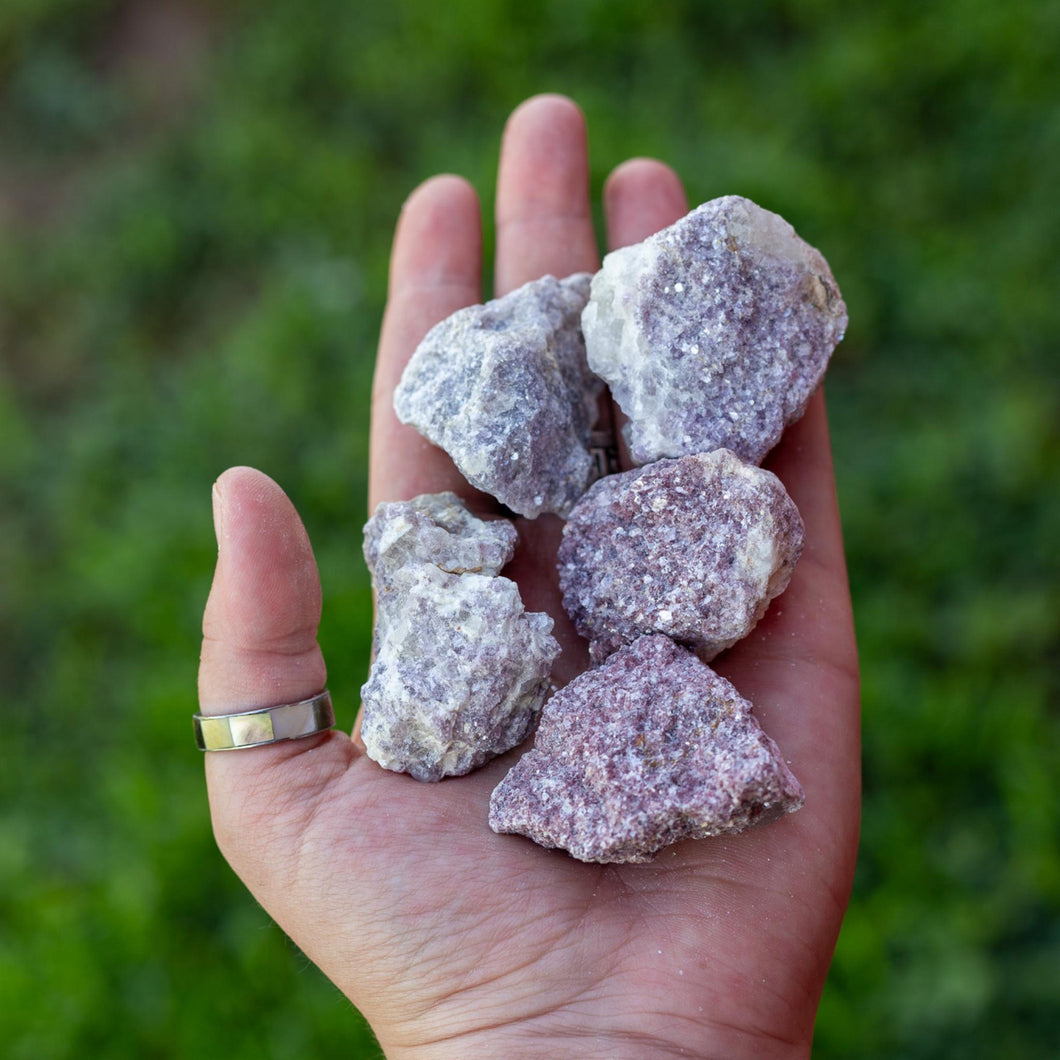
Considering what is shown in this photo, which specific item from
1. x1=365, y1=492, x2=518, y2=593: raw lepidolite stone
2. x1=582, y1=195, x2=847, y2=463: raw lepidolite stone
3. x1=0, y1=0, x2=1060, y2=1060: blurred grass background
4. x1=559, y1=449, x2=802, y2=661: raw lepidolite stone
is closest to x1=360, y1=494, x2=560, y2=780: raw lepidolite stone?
x1=365, y1=492, x2=518, y2=593: raw lepidolite stone

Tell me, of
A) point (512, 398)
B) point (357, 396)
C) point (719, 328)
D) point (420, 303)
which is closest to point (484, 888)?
point (512, 398)

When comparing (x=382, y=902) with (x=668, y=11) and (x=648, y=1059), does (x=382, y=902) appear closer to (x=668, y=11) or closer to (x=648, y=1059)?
(x=648, y=1059)

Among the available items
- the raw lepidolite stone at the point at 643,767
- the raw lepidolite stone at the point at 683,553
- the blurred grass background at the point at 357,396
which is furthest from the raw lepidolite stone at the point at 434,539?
the blurred grass background at the point at 357,396

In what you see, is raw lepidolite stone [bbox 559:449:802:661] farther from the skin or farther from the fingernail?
the fingernail

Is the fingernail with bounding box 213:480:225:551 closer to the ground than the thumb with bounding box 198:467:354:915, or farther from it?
farther from it

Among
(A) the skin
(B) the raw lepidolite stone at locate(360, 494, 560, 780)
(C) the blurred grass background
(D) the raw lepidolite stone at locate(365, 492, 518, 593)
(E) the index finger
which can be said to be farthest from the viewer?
(C) the blurred grass background

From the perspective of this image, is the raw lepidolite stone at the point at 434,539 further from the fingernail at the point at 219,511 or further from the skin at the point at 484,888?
the fingernail at the point at 219,511

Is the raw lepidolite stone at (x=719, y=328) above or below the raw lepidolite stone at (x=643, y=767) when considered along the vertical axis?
above
